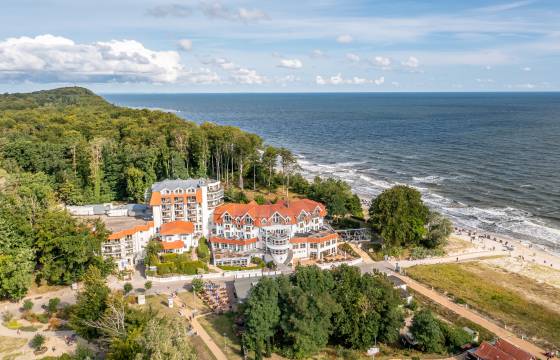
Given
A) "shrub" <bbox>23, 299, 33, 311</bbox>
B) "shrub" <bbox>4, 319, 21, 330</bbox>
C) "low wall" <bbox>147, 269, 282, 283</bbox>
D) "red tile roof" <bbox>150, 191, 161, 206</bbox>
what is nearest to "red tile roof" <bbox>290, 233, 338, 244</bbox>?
"low wall" <bbox>147, 269, 282, 283</bbox>

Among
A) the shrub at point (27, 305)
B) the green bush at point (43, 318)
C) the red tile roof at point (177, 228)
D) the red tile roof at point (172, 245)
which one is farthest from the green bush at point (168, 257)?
the shrub at point (27, 305)

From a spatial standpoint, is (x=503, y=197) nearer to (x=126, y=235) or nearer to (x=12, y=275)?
(x=126, y=235)

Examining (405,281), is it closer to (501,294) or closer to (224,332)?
(501,294)

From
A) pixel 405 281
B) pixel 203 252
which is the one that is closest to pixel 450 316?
pixel 405 281

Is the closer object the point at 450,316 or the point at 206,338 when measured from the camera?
the point at 206,338

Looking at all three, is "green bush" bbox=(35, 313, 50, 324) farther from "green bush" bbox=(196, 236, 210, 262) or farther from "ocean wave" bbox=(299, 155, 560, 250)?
"ocean wave" bbox=(299, 155, 560, 250)
